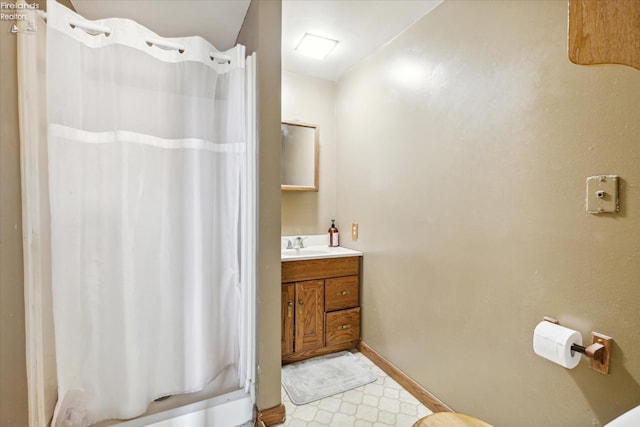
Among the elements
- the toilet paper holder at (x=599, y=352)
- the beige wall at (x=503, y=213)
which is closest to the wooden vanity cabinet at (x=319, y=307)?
the beige wall at (x=503, y=213)

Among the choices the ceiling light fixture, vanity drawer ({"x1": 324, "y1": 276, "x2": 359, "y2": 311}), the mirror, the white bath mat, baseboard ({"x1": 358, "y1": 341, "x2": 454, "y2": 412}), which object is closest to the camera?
baseboard ({"x1": 358, "y1": 341, "x2": 454, "y2": 412})

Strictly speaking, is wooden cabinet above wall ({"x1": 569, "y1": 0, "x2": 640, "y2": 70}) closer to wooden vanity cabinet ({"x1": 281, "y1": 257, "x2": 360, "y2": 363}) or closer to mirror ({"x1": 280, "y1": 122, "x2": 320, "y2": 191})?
wooden vanity cabinet ({"x1": 281, "y1": 257, "x2": 360, "y2": 363})

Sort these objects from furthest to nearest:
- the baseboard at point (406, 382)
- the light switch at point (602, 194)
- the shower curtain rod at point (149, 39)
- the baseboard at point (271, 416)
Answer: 1. the baseboard at point (406, 382)
2. the baseboard at point (271, 416)
3. the shower curtain rod at point (149, 39)
4. the light switch at point (602, 194)

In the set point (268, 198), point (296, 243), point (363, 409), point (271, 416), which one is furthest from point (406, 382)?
point (268, 198)

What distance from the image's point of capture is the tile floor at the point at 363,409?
1506 mm

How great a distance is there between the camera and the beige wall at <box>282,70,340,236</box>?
2432mm

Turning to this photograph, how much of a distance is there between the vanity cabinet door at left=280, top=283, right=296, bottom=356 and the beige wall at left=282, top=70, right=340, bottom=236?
60cm

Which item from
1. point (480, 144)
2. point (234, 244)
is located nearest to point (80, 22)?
point (234, 244)

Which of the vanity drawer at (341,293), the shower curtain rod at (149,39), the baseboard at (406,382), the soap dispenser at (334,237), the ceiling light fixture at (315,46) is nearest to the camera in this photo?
the shower curtain rod at (149,39)

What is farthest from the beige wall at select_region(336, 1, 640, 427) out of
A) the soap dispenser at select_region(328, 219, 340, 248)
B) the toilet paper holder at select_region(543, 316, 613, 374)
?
the soap dispenser at select_region(328, 219, 340, 248)

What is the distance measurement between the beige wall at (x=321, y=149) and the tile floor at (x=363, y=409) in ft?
4.26

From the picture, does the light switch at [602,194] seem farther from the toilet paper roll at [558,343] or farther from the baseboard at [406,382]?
the baseboard at [406,382]

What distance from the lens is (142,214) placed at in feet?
4.41

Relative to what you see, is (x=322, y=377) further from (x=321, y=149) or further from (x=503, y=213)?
(x=321, y=149)
